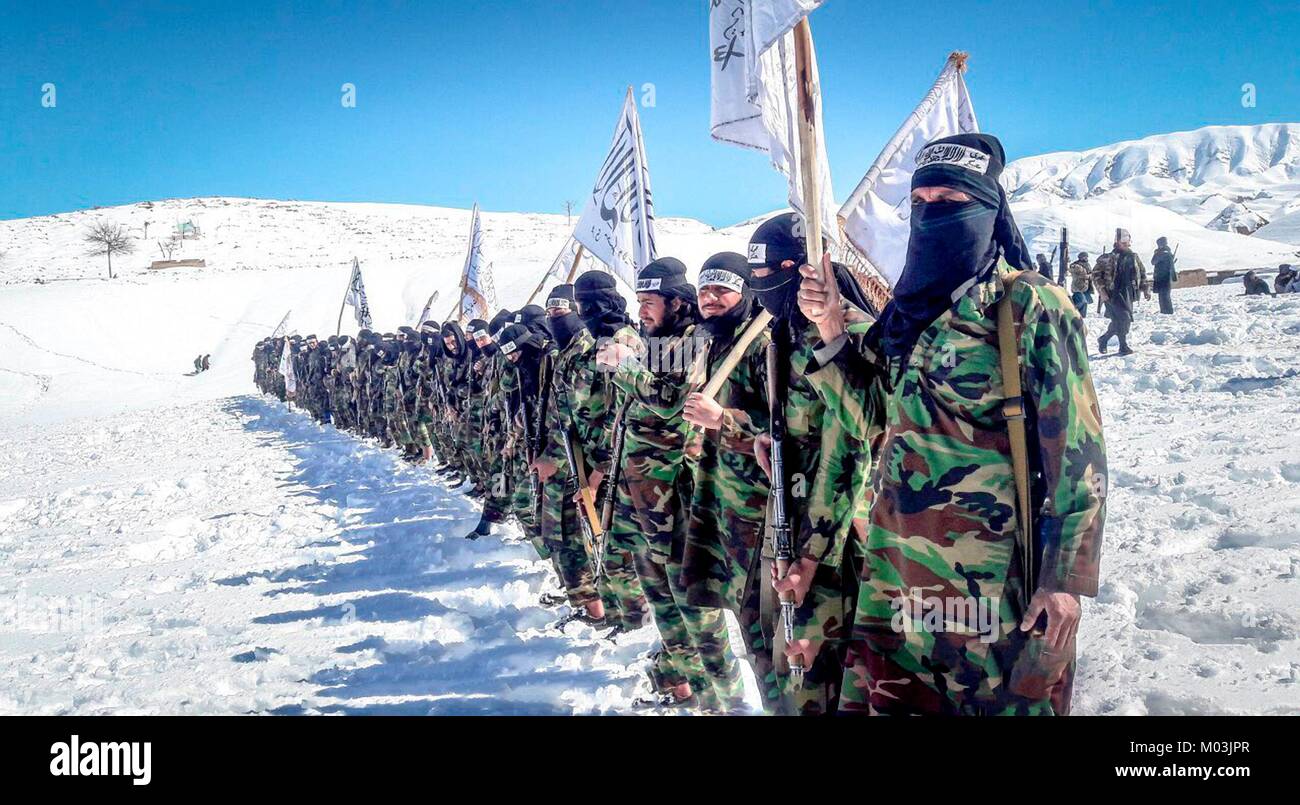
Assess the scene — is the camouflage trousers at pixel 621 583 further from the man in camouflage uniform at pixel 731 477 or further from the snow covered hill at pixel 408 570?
the man in camouflage uniform at pixel 731 477

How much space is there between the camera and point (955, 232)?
2037mm

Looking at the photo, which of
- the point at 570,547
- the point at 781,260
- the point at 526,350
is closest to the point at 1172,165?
→ the point at 526,350

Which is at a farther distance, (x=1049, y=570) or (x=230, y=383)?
(x=230, y=383)

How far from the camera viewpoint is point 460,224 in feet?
282

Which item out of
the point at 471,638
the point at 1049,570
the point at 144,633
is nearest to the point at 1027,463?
the point at 1049,570

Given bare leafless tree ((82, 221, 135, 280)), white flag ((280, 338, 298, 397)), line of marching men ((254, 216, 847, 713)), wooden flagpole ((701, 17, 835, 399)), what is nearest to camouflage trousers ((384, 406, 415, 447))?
line of marching men ((254, 216, 847, 713))

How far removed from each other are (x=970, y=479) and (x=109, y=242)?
75974 millimetres

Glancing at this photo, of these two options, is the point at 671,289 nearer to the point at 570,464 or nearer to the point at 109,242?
the point at 570,464

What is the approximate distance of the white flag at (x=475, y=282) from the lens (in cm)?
1023

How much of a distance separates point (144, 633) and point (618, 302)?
371cm

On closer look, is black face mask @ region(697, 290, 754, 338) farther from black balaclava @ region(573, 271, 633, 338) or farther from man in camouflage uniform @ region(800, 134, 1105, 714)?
black balaclava @ region(573, 271, 633, 338)

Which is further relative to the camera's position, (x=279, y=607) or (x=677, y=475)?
(x=279, y=607)

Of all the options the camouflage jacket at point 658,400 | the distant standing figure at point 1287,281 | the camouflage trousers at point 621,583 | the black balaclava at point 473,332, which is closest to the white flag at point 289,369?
the black balaclava at point 473,332
